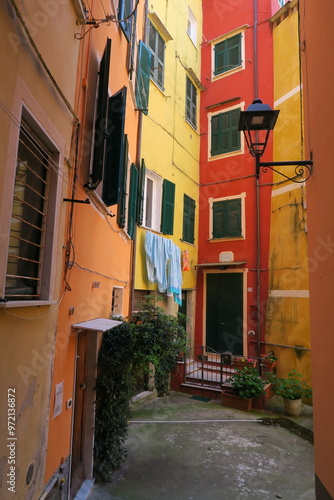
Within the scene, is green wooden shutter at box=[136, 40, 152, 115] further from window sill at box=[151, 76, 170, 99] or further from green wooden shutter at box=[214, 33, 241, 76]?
green wooden shutter at box=[214, 33, 241, 76]

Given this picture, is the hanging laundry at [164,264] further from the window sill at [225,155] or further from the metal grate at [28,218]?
the metal grate at [28,218]

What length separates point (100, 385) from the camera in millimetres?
4941

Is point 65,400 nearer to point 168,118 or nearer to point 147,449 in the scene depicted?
point 147,449

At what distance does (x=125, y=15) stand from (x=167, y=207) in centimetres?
527

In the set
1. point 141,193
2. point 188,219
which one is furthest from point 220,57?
point 141,193

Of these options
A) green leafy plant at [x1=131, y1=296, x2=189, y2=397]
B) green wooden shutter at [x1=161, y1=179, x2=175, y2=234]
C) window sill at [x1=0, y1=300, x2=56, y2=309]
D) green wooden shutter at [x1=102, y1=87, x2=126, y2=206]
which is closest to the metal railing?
green leafy plant at [x1=131, y1=296, x2=189, y2=397]

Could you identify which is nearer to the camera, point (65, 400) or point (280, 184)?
point (65, 400)

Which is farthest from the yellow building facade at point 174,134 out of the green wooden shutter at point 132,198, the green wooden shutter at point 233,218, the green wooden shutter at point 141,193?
the green wooden shutter at point 233,218

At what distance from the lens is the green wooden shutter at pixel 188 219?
38.1ft

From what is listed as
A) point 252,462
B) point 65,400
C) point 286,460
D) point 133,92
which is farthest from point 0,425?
point 133,92

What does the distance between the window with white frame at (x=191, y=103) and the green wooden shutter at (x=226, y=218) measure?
3.28 meters

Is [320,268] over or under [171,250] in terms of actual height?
under

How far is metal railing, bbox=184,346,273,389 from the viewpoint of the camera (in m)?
9.64

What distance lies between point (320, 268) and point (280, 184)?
313 inches
